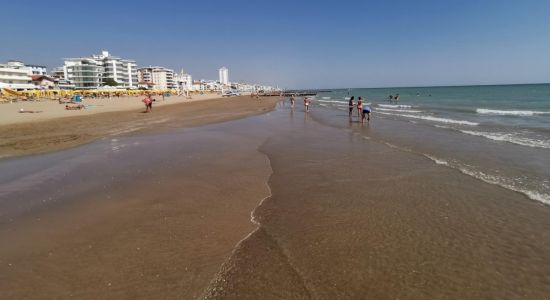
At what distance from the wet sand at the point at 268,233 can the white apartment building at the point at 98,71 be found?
117 m

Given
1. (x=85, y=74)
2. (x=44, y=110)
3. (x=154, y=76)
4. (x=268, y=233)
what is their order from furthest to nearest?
1. (x=154, y=76)
2. (x=85, y=74)
3. (x=44, y=110)
4. (x=268, y=233)

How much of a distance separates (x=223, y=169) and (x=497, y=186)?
21.9ft

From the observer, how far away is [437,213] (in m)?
5.57

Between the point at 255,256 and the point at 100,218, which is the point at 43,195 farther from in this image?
the point at 255,256

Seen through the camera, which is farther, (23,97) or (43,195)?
(23,97)

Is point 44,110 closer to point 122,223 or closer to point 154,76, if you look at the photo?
point 122,223

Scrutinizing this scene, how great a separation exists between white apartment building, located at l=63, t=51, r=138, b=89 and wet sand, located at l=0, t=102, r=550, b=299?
117 m

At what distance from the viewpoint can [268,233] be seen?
187 inches

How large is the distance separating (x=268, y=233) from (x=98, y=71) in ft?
417

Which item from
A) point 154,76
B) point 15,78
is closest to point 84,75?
point 15,78

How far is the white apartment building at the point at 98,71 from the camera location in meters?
107

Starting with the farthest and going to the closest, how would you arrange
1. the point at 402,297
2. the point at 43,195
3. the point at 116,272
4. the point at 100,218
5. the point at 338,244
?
the point at 43,195 < the point at 100,218 < the point at 338,244 < the point at 116,272 < the point at 402,297

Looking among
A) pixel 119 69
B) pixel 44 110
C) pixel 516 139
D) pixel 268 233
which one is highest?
pixel 119 69

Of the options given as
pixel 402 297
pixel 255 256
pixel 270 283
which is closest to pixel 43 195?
pixel 255 256
